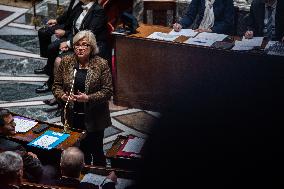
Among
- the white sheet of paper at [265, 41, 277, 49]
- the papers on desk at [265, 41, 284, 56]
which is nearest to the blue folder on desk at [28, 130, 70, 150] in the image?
the papers on desk at [265, 41, 284, 56]

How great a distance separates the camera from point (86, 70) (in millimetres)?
4492

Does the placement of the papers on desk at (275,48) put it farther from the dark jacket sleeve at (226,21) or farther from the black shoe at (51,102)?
the black shoe at (51,102)

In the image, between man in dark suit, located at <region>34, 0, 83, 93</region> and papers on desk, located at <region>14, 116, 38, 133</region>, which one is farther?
man in dark suit, located at <region>34, 0, 83, 93</region>

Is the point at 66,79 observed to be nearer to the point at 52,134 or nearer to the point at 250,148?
the point at 52,134

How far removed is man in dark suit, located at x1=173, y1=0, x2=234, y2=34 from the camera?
661 cm

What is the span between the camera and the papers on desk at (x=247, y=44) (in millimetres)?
5898

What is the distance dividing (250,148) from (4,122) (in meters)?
3.78

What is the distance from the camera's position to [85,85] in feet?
14.7

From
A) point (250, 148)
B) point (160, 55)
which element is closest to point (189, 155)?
point (250, 148)

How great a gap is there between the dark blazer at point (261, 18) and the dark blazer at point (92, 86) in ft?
8.94

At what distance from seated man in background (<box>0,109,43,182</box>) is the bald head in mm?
370

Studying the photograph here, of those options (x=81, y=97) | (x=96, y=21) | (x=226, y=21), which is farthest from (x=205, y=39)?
(x=81, y=97)

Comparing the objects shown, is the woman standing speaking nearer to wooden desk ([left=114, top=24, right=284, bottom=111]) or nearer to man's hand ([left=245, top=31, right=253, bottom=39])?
wooden desk ([left=114, top=24, right=284, bottom=111])

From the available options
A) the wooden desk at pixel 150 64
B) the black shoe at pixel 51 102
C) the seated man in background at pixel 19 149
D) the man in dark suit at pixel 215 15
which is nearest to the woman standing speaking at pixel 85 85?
the seated man in background at pixel 19 149
